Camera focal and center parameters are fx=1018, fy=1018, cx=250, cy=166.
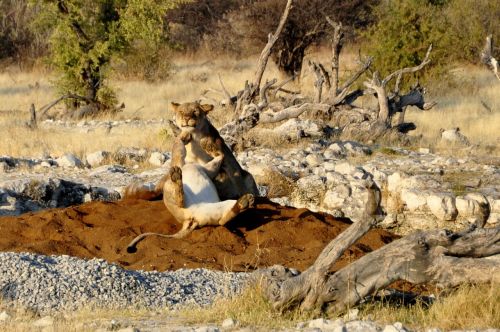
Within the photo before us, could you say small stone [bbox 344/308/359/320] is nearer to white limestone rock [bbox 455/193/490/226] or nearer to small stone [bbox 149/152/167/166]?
white limestone rock [bbox 455/193/490/226]

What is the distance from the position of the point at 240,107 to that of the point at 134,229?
769 centimetres

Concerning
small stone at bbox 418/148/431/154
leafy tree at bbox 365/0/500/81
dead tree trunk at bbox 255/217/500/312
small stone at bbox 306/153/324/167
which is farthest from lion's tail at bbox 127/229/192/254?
leafy tree at bbox 365/0/500/81

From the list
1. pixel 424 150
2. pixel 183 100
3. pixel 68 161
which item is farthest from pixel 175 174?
pixel 183 100

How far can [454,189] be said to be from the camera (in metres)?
11.9

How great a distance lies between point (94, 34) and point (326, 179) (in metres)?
10.5

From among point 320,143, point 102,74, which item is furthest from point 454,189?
point 102,74

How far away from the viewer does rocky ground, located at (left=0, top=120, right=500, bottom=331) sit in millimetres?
11180

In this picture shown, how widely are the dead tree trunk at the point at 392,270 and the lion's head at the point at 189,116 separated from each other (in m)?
3.25

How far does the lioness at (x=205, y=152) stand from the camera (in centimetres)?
877

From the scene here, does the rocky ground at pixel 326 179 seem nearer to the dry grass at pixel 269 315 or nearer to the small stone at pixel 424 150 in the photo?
the small stone at pixel 424 150

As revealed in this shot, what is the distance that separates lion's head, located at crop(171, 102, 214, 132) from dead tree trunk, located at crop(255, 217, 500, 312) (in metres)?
3.25

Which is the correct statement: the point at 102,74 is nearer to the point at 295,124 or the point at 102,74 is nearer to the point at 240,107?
the point at 240,107

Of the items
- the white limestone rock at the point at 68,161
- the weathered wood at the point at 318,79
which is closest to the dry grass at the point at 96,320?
the white limestone rock at the point at 68,161

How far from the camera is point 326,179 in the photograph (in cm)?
1219
